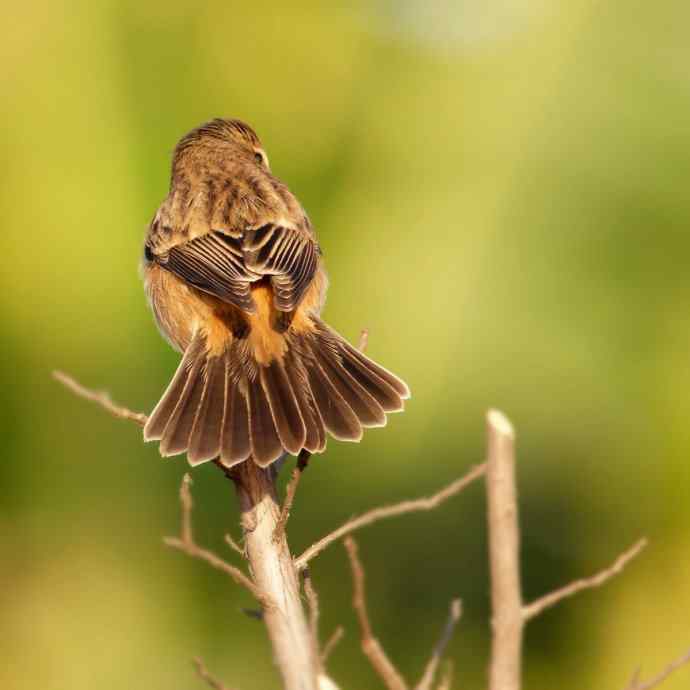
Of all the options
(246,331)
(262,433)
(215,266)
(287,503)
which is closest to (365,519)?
(287,503)

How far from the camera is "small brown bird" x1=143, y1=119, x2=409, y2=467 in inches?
135

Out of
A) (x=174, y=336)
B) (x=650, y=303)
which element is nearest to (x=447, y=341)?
(x=650, y=303)

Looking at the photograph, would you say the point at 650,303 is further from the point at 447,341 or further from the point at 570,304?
the point at 447,341

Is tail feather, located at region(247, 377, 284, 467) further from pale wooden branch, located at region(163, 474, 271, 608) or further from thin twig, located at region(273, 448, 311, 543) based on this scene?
pale wooden branch, located at region(163, 474, 271, 608)

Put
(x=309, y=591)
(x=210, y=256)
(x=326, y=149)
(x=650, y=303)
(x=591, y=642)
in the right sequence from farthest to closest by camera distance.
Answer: (x=326, y=149) < (x=650, y=303) < (x=591, y=642) < (x=210, y=256) < (x=309, y=591)

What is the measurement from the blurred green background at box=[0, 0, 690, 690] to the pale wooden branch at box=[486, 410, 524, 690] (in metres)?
4.03

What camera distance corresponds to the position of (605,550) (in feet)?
21.1

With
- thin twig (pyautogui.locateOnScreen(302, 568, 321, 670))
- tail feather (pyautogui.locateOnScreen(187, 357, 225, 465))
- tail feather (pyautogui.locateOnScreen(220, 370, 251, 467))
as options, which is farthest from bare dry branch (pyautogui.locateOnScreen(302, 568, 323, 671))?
tail feather (pyautogui.locateOnScreen(187, 357, 225, 465))

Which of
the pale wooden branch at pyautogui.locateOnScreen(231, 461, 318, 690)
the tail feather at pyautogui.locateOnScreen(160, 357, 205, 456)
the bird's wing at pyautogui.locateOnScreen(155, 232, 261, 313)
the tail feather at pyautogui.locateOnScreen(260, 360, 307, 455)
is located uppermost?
the bird's wing at pyautogui.locateOnScreen(155, 232, 261, 313)

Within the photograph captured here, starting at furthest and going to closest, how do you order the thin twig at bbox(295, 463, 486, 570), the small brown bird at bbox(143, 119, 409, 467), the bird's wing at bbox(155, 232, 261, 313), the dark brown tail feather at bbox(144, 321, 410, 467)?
the bird's wing at bbox(155, 232, 261, 313), the small brown bird at bbox(143, 119, 409, 467), the dark brown tail feather at bbox(144, 321, 410, 467), the thin twig at bbox(295, 463, 486, 570)

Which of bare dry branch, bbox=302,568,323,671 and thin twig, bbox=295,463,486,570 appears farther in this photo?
thin twig, bbox=295,463,486,570

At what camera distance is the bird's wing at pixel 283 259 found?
3920 millimetres

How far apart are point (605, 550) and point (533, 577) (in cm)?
50

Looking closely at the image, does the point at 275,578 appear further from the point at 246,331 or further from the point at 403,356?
the point at 403,356
